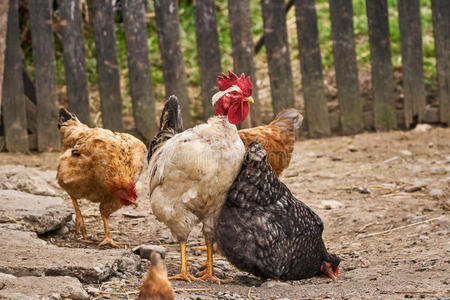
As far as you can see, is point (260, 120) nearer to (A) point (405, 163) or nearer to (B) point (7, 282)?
(A) point (405, 163)

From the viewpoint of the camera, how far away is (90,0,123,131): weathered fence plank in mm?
7289

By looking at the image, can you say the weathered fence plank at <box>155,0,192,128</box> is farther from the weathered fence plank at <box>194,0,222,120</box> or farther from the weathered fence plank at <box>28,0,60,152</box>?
the weathered fence plank at <box>28,0,60,152</box>

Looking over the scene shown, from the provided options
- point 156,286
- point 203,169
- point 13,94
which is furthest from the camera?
point 13,94

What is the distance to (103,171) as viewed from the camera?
4965mm

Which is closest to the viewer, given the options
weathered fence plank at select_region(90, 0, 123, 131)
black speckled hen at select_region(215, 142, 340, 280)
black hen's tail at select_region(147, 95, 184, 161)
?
black speckled hen at select_region(215, 142, 340, 280)

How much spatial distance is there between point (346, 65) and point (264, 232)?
415cm

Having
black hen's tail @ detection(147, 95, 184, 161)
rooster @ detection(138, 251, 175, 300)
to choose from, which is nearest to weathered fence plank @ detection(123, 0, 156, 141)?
black hen's tail @ detection(147, 95, 184, 161)

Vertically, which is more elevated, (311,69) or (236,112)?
(311,69)

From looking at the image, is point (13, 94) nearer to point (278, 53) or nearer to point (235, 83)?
point (278, 53)

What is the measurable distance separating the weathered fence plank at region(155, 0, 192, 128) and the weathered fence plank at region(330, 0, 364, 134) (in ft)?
6.34

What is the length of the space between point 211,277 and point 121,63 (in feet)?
18.4

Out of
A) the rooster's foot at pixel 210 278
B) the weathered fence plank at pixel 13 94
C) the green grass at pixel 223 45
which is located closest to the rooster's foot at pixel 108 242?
the rooster's foot at pixel 210 278

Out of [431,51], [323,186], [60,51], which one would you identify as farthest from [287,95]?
[60,51]

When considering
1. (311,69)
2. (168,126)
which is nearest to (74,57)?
(311,69)
